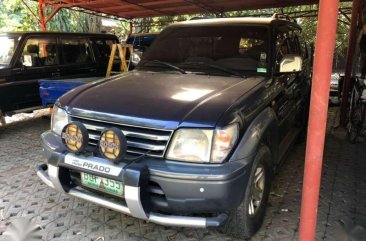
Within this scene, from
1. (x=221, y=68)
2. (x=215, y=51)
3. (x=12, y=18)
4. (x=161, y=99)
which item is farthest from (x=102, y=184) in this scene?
(x=12, y=18)

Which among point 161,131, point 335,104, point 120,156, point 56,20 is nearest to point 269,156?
point 161,131

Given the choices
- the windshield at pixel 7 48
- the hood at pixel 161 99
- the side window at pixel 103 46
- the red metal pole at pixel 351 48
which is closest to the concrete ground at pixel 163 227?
the hood at pixel 161 99

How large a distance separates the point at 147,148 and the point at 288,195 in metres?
1.90

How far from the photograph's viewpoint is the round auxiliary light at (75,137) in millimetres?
2430

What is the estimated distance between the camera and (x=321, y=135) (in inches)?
80.0

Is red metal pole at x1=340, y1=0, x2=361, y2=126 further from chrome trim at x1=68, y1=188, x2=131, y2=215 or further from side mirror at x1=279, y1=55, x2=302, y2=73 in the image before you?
Result: chrome trim at x1=68, y1=188, x2=131, y2=215

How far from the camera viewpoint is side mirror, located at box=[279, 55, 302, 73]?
3.18 meters

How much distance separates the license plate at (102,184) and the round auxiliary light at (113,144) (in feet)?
0.57

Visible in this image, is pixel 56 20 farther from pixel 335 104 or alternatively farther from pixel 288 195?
pixel 288 195

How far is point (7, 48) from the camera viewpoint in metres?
5.88

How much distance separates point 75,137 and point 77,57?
16.1ft

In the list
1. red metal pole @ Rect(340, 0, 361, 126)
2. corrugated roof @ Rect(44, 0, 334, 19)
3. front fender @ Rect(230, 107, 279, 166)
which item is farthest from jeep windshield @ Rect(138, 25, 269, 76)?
corrugated roof @ Rect(44, 0, 334, 19)

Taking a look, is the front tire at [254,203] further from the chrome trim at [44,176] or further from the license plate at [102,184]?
the chrome trim at [44,176]

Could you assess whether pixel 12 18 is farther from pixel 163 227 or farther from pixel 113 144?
pixel 113 144
